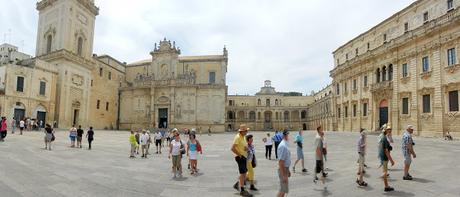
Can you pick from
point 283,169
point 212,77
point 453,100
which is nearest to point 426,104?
point 453,100

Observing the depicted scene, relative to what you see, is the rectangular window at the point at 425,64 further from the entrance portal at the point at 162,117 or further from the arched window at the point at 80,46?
the arched window at the point at 80,46

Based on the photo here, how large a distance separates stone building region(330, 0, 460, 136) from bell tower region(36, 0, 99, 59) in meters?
39.3

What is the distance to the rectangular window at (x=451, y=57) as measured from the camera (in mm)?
25081

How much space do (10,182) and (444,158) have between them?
16.3 m

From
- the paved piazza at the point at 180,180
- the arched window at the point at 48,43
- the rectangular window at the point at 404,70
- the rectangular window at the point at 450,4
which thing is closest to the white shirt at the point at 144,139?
the paved piazza at the point at 180,180

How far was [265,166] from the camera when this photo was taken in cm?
1185

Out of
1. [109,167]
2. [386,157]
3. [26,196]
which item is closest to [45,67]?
[109,167]

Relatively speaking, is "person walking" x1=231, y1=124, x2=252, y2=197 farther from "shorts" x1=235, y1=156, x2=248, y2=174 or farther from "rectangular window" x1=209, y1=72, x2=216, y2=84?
"rectangular window" x1=209, y1=72, x2=216, y2=84

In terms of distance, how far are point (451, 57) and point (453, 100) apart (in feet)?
12.5

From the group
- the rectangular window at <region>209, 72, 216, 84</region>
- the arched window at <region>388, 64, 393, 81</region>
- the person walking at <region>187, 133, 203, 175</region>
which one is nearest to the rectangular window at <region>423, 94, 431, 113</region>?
the arched window at <region>388, 64, 393, 81</region>

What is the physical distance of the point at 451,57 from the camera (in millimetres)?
25391

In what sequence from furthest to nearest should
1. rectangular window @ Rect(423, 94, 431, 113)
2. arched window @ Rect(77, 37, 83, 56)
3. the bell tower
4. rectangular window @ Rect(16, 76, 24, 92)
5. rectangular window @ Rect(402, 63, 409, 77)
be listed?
1. arched window @ Rect(77, 37, 83, 56)
2. the bell tower
3. rectangular window @ Rect(16, 76, 24, 92)
4. rectangular window @ Rect(402, 63, 409, 77)
5. rectangular window @ Rect(423, 94, 431, 113)

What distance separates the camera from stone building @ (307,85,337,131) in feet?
158

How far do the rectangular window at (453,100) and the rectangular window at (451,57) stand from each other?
2.59 meters
